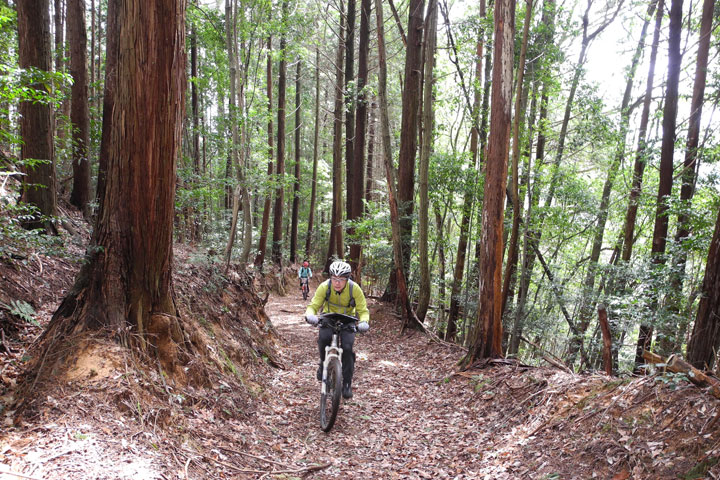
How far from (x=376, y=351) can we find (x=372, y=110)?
19.1 metres

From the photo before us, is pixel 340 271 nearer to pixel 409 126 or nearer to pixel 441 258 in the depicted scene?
pixel 409 126

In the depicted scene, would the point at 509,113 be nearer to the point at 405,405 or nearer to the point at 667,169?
the point at 405,405

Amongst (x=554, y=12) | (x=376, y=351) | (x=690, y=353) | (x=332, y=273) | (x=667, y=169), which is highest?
(x=554, y=12)

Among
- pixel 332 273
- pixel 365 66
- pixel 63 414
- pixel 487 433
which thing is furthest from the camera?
pixel 365 66

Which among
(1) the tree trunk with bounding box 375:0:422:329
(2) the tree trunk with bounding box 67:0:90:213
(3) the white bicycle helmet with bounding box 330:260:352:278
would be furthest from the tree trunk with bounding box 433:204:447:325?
(2) the tree trunk with bounding box 67:0:90:213

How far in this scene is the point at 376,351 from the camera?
10016 millimetres

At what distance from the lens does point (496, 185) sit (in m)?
6.77

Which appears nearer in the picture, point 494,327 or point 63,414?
point 63,414

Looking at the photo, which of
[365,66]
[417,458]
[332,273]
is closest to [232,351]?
[332,273]

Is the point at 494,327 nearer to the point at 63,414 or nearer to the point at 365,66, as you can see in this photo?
the point at 63,414

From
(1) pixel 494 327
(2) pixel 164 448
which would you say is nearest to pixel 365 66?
(1) pixel 494 327

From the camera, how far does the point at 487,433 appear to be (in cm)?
510

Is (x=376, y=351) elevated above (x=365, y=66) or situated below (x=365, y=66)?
below

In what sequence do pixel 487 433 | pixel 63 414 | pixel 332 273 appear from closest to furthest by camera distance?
pixel 63 414 < pixel 487 433 < pixel 332 273
